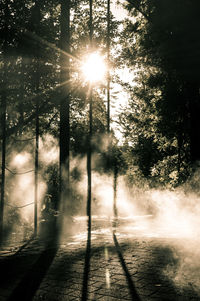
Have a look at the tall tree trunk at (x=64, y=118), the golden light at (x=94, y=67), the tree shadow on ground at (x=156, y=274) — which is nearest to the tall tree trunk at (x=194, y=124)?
the tall tree trunk at (x=64, y=118)

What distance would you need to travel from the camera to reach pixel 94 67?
16406mm

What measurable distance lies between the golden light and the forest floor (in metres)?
9.27

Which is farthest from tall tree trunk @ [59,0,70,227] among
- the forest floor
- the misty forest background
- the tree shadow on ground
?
the tree shadow on ground

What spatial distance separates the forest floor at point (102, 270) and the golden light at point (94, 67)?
9.27 meters

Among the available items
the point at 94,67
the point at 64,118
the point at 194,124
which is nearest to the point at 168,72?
the point at 194,124

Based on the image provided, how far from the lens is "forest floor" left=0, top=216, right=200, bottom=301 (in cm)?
436

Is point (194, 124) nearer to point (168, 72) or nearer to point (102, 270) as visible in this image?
point (168, 72)

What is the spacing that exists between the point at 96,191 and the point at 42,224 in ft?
53.7

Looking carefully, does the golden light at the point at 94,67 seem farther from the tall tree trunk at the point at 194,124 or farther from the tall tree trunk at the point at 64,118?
the tall tree trunk at the point at 194,124

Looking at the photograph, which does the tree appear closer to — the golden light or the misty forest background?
the misty forest background

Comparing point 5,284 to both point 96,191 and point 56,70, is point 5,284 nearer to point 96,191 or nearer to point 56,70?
point 56,70

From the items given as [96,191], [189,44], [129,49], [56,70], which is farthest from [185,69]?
[96,191]

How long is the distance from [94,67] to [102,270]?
40.1ft

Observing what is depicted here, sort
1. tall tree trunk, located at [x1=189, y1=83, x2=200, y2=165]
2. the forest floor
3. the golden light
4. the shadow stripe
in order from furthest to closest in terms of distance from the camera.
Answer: the golden light < tall tree trunk, located at [x1=189, y1=83, x2=200, y2=165] < the forest floor < the shadow stripe
